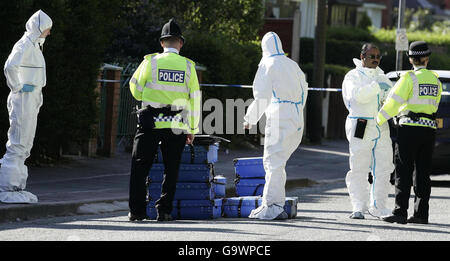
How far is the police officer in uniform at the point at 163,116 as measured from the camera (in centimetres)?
1048

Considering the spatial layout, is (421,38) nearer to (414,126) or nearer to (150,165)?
(414,126)

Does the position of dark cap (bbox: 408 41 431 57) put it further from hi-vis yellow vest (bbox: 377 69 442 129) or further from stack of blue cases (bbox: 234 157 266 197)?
stack of blue cases (bbox: 234 157 266 197)

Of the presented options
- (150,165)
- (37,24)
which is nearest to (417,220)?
(150,165)

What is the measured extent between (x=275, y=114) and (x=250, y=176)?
125cm

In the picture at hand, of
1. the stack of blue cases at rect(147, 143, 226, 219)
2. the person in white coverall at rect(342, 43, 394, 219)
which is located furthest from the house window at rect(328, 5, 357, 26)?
the stack of blue cases at rect(147, 143, 226, 219)

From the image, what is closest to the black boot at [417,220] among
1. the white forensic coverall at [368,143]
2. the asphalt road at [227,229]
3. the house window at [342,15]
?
the asphalt road at [227,229]

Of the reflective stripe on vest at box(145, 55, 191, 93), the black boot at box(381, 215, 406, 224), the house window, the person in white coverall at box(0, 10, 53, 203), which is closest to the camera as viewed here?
the reflective stripe on vest at box(145, 55, 191, 93)

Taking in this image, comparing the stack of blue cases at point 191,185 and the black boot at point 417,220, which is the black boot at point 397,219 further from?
the stack of blue cases at point 191,185

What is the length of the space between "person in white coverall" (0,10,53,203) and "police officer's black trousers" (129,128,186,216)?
1.44 metres

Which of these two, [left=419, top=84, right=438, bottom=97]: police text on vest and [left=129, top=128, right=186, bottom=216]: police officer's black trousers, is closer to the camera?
[left=129, top=128, right=186, bottom=216]: police officer's black trousers

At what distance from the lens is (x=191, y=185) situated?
36.0 feet

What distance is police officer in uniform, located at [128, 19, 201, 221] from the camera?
412 inches

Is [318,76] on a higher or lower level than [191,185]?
higher
